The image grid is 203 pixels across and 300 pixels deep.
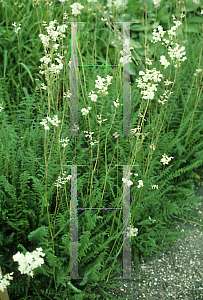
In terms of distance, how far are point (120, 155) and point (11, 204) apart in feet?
2.65

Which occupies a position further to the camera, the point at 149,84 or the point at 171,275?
the point at 171,275

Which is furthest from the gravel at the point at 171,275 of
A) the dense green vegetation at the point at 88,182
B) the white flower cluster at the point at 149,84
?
the white flower cluster at the point at 149,84

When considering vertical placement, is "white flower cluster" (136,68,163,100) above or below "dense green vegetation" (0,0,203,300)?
above

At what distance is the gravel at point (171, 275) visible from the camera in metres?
1.79

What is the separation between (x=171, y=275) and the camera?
1.91 meters

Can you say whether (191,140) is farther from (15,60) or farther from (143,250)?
(15,60)

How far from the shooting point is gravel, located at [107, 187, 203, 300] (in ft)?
5.88

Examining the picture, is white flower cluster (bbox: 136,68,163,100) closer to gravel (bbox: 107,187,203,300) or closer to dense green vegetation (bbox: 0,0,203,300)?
dense green vegetation (bbox: 0,0,203,300)

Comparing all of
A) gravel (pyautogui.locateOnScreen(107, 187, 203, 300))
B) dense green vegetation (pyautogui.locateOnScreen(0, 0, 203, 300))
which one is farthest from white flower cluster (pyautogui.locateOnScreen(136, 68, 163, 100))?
gravel (pyautogui.locateOnScreen(107, 187, 203, 300))

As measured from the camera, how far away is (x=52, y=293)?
1.62 meters

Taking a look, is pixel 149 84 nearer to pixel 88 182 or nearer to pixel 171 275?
pixel 88 182

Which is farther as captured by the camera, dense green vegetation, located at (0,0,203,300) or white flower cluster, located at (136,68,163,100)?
dense green vegetation, located at (0,0,203,300)

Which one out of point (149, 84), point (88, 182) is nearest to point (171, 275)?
point (88, 182)

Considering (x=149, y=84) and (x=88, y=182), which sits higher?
(x=149, y=84)
